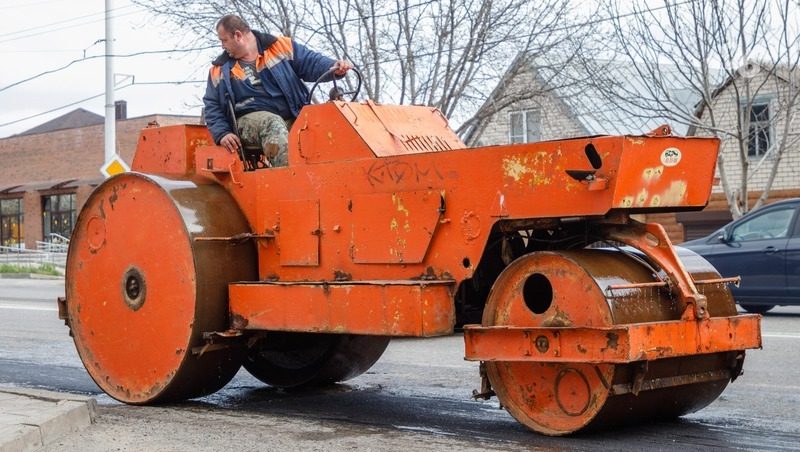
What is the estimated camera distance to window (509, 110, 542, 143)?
971 inches

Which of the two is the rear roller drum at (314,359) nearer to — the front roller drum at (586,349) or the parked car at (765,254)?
the front roller drum at (586,349)

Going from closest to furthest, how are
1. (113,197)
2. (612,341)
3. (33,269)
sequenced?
(612,341), (113,197), (33,269)

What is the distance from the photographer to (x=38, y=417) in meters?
6.50

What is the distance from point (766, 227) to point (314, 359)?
8814 mm

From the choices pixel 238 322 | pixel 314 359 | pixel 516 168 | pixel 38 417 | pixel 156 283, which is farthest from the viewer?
pixel 314 359

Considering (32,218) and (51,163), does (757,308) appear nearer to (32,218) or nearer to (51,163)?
(51,163)

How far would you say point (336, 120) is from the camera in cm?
699

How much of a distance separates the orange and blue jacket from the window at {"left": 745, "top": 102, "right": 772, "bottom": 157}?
14.9 meters

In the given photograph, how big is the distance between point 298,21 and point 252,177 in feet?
46.8

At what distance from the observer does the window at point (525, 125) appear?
2467 cm

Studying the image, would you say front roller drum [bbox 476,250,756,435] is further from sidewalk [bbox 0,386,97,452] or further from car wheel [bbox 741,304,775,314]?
car wheel [bbox 741,304,775,314]

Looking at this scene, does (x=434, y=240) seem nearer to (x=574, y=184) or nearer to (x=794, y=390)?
(x=574, y=184)

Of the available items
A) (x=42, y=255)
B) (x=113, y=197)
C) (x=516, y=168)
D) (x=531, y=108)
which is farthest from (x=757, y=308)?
(x=42, y=255)

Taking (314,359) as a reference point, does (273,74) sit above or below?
above
